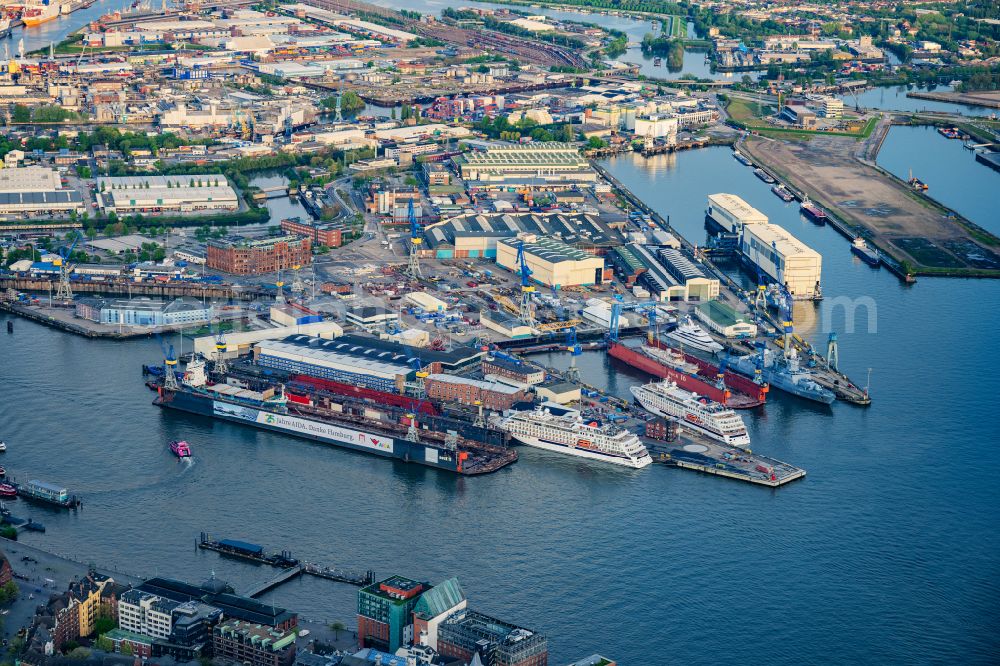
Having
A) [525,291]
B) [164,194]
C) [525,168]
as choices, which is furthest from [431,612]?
[525,168]

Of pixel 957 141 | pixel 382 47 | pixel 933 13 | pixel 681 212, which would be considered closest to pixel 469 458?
pixel 681 212

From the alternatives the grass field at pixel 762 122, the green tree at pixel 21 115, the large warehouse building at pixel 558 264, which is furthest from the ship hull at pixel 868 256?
the green tree at pixel 21 115

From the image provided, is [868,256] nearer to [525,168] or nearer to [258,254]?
[525,168]

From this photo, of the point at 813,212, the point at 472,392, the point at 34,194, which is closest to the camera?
the point at 472,392

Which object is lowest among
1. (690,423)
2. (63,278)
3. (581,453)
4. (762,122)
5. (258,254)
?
(581,453)

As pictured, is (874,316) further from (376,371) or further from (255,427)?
(255,427)

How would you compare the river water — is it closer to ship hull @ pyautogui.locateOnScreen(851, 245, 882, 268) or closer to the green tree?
ship hull @ pyautogui.locateOnScreen(851, 245, 882, 268)
